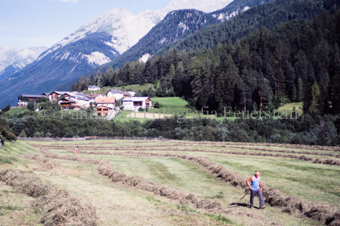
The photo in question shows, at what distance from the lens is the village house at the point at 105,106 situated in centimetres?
11696

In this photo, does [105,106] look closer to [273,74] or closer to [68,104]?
[68,104]

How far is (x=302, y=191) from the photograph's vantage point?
19.5 metres

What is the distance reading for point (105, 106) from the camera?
397ft

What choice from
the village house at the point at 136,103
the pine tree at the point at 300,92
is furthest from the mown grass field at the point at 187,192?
the village house at the point at 136,103

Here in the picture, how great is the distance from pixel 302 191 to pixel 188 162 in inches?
662

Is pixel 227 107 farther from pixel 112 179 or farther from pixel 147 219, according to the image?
pixel 147 219

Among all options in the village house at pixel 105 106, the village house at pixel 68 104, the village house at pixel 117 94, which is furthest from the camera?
the village house at pixel 117 94

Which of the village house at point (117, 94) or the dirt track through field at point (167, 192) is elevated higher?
the village house at point (117, 94)

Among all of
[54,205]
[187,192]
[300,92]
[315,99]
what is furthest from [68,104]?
[54,205]

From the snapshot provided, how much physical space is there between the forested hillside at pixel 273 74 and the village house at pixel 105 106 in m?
32.5

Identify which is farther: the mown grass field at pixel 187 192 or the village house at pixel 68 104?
the village house at pixel 68 104

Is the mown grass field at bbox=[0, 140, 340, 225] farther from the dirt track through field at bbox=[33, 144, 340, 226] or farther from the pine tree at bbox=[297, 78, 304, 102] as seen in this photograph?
the pine tree at bbox=[297, 78, 304, 102]

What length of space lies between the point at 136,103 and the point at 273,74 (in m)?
57.2

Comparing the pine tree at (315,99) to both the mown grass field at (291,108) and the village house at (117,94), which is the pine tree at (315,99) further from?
the village house at (117,94)
